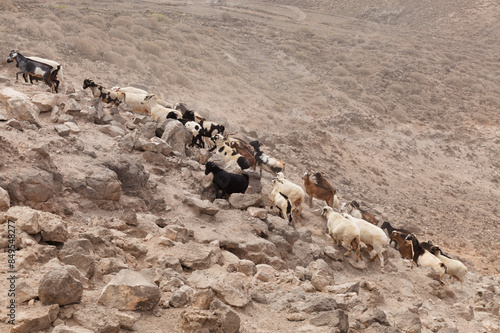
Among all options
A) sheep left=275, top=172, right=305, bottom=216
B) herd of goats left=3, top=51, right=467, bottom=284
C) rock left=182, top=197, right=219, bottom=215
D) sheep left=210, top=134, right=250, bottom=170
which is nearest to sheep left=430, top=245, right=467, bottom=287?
herd of goats left=3, top=51, right=467, bottom=284

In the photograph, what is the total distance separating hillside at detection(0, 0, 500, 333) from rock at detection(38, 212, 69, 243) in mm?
107

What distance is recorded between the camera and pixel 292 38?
37.0 m

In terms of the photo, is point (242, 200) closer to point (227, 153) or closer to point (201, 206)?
point (201, 206)

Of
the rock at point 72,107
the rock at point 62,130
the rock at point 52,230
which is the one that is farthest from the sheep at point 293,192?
the rock at point 52,230

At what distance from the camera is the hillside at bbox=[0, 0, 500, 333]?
581 cm

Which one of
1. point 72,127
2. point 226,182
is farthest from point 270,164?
point 72,127

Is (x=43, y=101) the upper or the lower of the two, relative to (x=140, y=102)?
upper

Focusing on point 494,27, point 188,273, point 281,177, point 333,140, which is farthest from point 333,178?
point 494,27

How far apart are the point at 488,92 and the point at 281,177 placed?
2742 centimetres

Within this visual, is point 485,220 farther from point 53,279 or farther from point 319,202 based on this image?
point 53,279

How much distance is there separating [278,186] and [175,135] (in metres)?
3.08

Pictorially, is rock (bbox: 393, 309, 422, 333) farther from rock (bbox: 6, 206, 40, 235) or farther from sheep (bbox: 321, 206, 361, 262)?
rock (bbox: 6, 206, 40, 235)

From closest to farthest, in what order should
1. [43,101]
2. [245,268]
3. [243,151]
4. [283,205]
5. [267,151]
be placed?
[245,268], [283,205], [43,101], [243,151], [267,151]

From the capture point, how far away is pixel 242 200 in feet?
29.4
